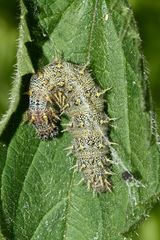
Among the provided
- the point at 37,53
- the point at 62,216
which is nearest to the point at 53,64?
the point at 37,53

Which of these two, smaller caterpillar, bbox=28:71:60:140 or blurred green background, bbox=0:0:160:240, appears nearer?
smaller caterpillar, bbox=28:71:60:140

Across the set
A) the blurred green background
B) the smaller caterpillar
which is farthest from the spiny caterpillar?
the blurred green background

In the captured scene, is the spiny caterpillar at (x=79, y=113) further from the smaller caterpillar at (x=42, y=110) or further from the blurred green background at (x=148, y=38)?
the blurred green background at (x=148, y=38)

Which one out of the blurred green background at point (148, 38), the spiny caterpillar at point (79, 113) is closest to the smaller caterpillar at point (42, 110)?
the spiny caterpillar at point (79, 113)

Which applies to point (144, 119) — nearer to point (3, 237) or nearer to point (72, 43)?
point (72, 43)

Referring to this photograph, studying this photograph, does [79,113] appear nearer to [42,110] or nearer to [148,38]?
[42,110]

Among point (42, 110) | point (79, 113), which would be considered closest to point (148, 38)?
point (79, 113)

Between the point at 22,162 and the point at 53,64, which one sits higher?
the point at 53,64

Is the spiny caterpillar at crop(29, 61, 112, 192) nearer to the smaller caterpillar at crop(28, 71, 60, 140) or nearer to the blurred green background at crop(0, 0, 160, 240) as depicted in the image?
the smaller caterpillar at crop(28, 71, 60, 140)

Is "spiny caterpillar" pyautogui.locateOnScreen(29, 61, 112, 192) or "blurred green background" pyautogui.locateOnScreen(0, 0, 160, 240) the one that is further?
"blurred green background" pyautogui.locateOnScreen(0, 0, 160, 240)
